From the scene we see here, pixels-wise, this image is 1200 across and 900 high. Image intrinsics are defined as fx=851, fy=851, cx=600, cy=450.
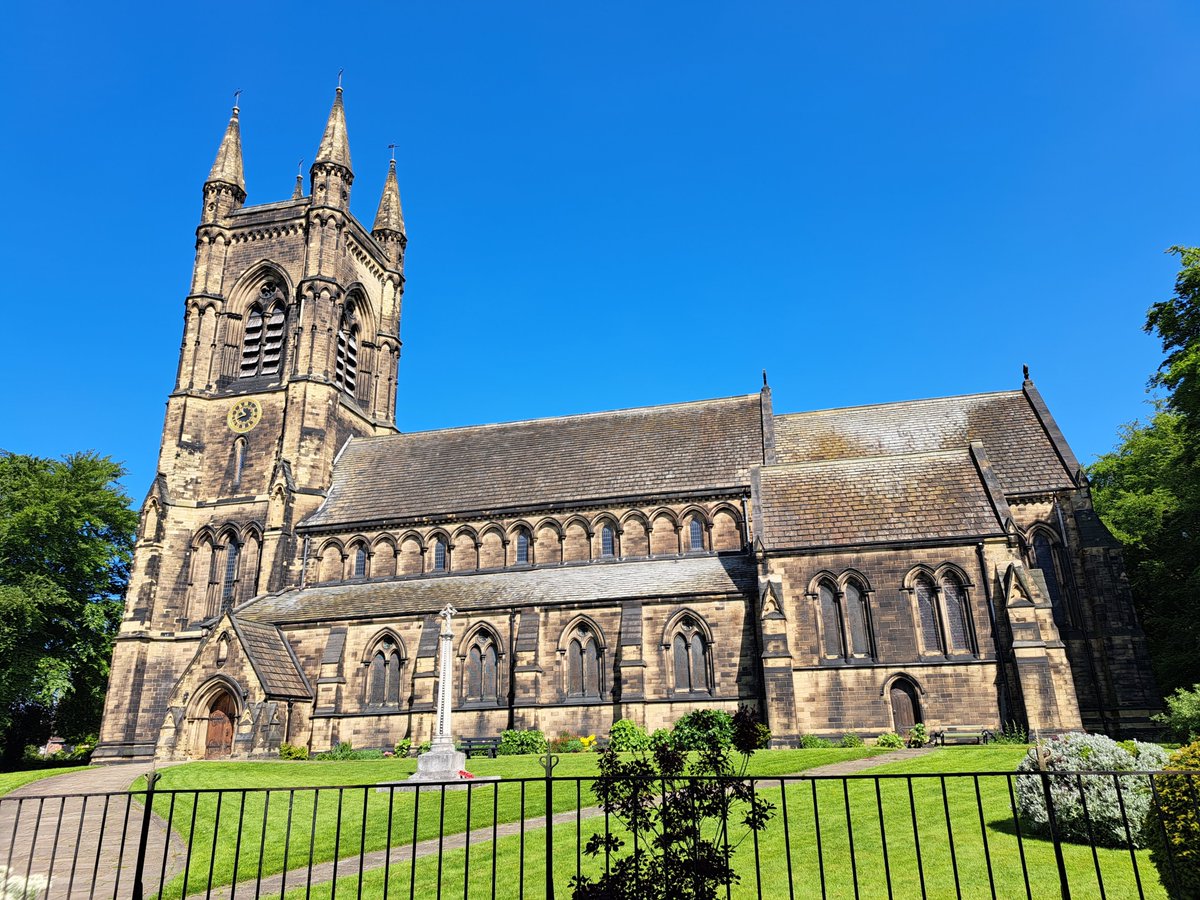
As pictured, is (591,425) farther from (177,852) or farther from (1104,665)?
(177,852)

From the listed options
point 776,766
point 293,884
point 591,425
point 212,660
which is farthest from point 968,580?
point 212,660

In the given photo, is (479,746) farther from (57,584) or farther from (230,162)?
(230,162)

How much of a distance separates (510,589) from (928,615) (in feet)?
50.9

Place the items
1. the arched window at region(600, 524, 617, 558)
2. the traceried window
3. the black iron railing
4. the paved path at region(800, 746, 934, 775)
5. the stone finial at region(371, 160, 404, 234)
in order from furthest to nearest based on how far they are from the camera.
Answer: the stone finial at region(371, 160, 404, 234)
the arched window at region(600, 524, 617, 558)
the traceried window
the paved path at region(800, 746, 934, 775)
the black iron railing

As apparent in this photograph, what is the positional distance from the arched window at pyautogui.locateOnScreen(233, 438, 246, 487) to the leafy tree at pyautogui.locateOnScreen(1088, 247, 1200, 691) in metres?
38.4

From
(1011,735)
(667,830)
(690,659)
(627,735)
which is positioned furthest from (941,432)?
(667,830)

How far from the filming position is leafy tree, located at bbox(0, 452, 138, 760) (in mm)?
38906

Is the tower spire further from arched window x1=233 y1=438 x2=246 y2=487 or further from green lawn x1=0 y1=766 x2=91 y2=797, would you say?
green lawn x1=0 y1=766 x2=91 y2=797

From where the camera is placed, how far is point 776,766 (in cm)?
2112

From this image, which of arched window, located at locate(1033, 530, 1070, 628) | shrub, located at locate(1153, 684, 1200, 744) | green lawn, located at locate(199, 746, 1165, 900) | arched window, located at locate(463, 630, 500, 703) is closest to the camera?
green lawn, located at locate(199, 746, 1165, 900)

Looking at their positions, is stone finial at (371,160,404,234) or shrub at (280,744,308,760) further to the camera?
stone finial at (371,160,404,234)

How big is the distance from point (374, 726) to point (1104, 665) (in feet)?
83.5

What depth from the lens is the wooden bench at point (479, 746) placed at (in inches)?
1114

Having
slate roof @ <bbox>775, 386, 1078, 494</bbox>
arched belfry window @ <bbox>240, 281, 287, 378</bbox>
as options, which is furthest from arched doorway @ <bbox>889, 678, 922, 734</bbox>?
arched belfry window @ <bbox>240, 281, 287, 378</bbox>
